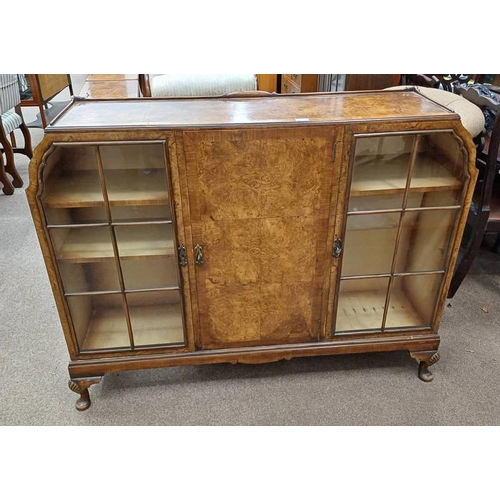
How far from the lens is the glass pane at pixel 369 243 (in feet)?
4.49

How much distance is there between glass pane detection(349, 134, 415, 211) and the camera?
1.25 metres

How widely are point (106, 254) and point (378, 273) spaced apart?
33.8 inches

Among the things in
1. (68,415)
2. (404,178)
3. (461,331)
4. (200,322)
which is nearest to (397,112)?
(404,178)

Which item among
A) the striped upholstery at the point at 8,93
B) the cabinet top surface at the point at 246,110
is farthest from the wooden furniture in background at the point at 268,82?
the cabinet top surface at the point at 246,110

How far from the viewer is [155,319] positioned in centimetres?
150

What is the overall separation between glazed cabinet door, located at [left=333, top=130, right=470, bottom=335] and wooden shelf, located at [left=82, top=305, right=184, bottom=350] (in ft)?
1.83

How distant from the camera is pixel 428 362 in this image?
1578mm

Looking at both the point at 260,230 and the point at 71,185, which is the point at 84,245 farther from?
the point at 260,230

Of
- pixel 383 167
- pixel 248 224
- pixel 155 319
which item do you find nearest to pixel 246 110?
pixel 248 224

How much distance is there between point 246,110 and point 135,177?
365 mm

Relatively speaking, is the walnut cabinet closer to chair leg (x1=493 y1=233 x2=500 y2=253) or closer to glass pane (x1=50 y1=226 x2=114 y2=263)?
glass pane (x1=50 y1=226 x2=114 y2=263)

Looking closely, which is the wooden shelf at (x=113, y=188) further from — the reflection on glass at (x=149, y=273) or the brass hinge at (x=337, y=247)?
the brass hinge at (x=337, y=247)

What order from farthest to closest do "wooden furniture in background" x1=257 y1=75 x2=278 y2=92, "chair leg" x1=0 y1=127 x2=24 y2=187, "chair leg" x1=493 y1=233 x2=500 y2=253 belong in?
"wooden furniture in background" x1=257 y1=75 x2=278 y2=92
"chair leg" x1=0 y1=127 x2=24 y2=187
"chair leg" x1=493 y1=233 x2=500 y2=253

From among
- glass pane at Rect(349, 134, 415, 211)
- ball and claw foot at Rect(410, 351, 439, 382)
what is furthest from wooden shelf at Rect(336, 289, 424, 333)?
glass pane at Rect(349, 134, 415, 211)
